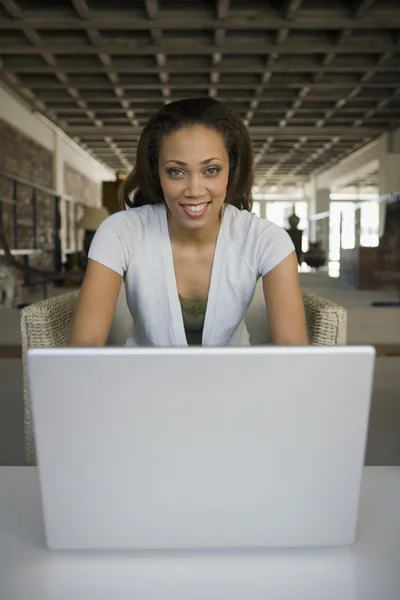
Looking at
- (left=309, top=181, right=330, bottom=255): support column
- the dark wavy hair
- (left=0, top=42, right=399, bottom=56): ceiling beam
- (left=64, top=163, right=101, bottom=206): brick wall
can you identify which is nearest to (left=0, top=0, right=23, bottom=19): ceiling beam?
(left=0, top=42, right=399, bottom=56): ceiling beam

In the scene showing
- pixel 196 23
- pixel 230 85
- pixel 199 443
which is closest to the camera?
pixel 199 443

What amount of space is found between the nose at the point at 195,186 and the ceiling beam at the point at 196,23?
5.61 metres

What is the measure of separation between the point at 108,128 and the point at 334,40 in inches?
212

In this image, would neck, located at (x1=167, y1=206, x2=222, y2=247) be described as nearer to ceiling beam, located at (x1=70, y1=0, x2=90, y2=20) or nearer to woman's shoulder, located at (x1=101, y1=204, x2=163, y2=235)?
woman's shoulder, located at (x1=101, y1=204, x2=163, y2=235)

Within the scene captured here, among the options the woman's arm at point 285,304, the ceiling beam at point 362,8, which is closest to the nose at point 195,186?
the woman's arm at point 285,304

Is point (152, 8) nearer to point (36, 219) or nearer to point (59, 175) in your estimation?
point (36, 219)

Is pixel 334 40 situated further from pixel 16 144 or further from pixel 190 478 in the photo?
pixel 190 478

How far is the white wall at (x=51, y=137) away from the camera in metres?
8.66

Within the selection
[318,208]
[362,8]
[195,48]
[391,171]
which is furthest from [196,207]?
[318,208]

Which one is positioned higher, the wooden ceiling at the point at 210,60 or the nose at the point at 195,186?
the wooden ceiling at the point at 210,60

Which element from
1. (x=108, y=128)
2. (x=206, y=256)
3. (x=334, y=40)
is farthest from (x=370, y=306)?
(x=108, y=128)

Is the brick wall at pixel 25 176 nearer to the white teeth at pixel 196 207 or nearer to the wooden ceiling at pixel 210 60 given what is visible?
the wooden ceiling at pixel 210 60

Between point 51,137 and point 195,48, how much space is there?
4742 mm

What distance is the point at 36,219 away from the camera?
781 centimetres
